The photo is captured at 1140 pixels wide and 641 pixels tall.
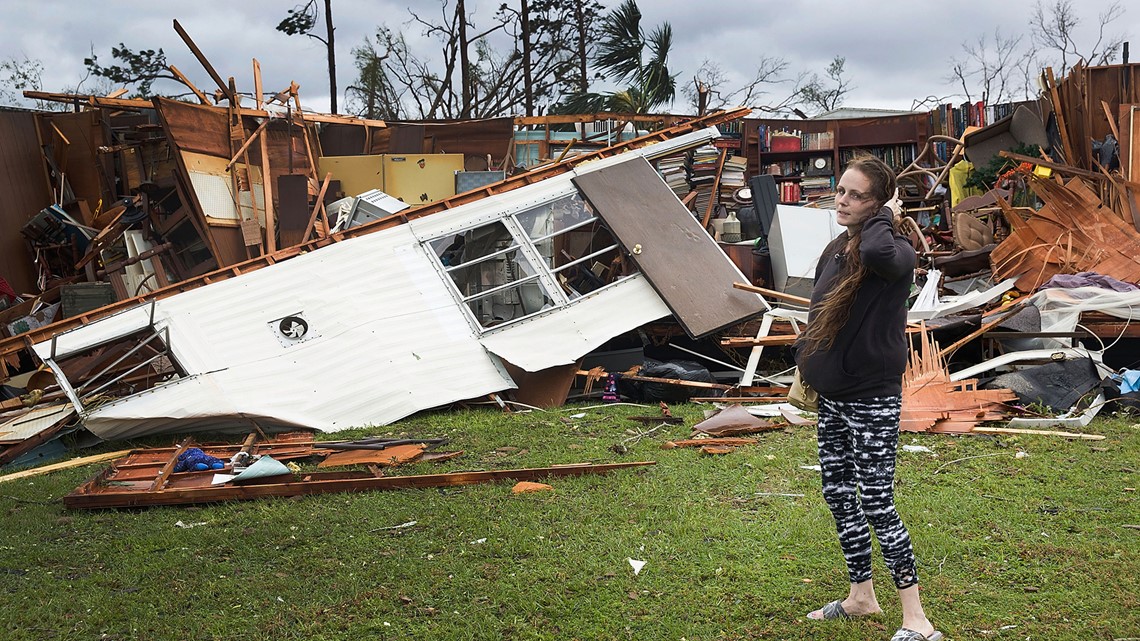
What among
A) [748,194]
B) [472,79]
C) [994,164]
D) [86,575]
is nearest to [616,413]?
[86,575]

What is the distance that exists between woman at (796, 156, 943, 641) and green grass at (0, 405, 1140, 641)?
19.3 inches

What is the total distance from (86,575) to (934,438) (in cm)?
576

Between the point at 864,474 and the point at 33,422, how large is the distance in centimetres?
739

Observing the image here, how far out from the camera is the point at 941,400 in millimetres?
7406

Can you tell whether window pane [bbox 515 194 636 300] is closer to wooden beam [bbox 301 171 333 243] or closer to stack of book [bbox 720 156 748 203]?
wooden beam [bbox 301 171 333 243]

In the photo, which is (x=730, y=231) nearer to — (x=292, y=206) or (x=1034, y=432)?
(x=292, y=206)

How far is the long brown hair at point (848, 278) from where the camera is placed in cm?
332

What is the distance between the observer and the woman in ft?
10.9

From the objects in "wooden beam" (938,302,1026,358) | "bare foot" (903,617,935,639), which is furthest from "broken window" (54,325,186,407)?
"wooden beam" (938,302,1026,358)

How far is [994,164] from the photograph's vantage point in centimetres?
1324

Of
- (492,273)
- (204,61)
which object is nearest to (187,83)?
(204,61)

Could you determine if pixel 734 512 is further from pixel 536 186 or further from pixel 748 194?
pixel 748 194

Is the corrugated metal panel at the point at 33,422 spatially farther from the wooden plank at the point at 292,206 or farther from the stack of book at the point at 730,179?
the stack of book at the point at 730,179

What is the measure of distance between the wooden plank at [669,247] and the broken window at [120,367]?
15.0 ft
